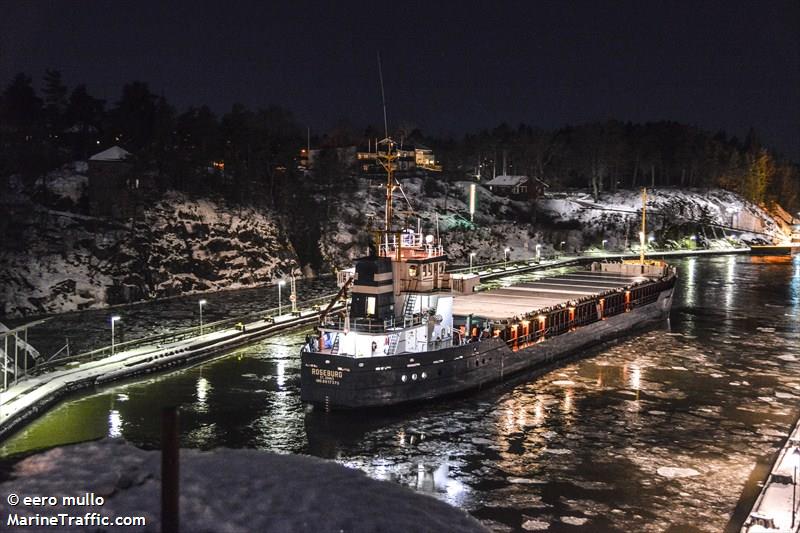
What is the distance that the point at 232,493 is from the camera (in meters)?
13.6

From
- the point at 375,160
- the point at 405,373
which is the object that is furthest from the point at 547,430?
the point at 375,160

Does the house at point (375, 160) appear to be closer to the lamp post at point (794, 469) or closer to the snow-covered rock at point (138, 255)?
the snow-covered rock at point (138, 255)

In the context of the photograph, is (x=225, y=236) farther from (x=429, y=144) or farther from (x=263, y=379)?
(x=429, y=144)

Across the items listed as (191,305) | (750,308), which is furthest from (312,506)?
(750,308)

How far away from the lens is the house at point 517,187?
151550mm

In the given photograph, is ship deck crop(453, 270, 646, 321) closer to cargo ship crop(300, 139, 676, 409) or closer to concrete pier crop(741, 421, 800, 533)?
cargo ship crop(300, 139, 676, 409)

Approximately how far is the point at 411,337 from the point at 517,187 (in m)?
125

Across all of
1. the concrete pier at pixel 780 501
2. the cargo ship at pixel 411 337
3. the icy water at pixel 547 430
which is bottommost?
the icy water at pixel 547 430

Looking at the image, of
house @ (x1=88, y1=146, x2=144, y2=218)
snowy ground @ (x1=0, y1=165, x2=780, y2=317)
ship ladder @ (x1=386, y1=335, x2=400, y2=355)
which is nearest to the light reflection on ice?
ship ladder @ (x1=386, y1=335, x2=400, y2=355)

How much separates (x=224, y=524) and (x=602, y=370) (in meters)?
35.6

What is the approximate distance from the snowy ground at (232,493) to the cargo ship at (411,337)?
673 inches

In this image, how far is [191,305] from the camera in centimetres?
6819

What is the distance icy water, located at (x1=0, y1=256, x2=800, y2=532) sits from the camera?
2375 cm

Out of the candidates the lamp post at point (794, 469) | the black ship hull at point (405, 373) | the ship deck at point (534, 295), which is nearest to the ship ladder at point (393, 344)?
the black ship hull at point (405, 373)
